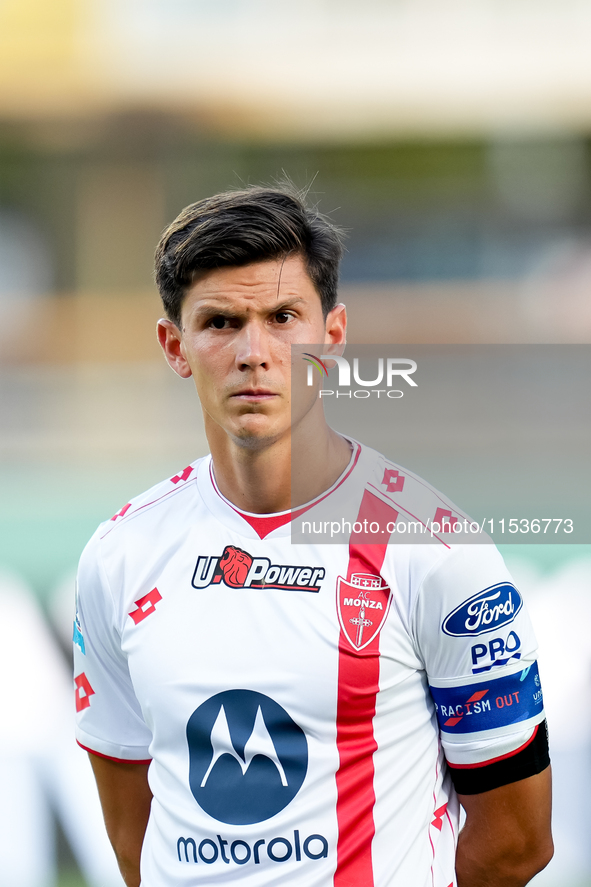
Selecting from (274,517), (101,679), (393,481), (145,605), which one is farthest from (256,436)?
(101,679)

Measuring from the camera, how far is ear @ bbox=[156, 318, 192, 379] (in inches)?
64.4

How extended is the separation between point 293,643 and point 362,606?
0.14 m

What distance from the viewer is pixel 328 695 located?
139cm

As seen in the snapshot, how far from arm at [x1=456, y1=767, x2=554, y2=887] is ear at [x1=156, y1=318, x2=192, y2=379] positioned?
38.8 inches

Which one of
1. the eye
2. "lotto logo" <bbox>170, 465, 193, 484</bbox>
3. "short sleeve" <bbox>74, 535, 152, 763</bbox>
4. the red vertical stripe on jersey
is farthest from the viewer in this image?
"lotto logo" <bbox>170, 465, 193, 484</bbox>

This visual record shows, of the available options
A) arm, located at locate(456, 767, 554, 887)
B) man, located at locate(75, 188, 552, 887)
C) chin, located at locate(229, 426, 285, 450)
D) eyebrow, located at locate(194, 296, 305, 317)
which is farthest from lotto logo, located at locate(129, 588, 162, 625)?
arm, located at locate(456, 767, 554, 887)

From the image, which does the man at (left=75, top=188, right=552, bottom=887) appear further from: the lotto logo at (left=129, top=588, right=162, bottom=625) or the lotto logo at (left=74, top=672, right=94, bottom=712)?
the lotto logo at (left=74, top=672, right=94, bottom=712)

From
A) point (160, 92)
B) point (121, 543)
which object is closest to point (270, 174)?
point (160, 92)

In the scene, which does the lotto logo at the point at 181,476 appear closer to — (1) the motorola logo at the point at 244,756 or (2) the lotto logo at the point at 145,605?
(2) the lotto logo at the point at 145,605

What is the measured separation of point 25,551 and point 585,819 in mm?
3921

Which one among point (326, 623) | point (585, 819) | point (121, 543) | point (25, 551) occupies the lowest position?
point (585, 819)

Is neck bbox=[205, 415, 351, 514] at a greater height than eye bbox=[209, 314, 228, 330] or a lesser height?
lesser

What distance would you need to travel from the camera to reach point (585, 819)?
3164 mm

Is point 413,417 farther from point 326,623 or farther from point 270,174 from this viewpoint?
point 326,623
